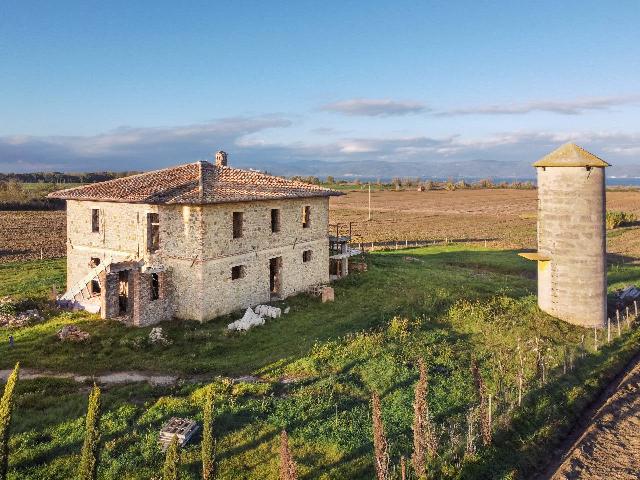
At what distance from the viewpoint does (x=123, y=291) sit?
78.8ft

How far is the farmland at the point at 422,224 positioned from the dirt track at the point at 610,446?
28.4 meters

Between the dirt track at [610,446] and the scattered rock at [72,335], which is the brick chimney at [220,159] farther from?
the dirt track at [610,446]

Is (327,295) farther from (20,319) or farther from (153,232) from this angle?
(20,319)

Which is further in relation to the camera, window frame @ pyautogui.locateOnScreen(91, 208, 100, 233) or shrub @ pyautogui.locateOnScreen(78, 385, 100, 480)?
window frame @ pyautogui.locateOnScreen(91, 208, 100, 233)

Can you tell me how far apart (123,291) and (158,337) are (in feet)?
18.5

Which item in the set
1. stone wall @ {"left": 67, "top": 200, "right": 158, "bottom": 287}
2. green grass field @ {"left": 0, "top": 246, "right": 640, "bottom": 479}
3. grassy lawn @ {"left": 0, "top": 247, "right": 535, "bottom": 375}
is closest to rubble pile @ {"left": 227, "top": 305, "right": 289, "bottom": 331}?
grassy lawn @ {"left": 0, "top": 247, "right": 535, "bottom": 375}

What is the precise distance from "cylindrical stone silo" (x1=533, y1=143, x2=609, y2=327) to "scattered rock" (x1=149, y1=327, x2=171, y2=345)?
1635cm

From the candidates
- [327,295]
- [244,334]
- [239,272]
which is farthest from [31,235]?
[244,334]

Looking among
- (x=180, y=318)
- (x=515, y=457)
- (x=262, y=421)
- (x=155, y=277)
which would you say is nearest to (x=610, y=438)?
(x=515, y=457)

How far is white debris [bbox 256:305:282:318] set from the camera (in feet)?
74.5

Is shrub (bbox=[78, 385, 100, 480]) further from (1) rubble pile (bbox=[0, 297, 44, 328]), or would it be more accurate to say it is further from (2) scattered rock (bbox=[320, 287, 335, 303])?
(2) scattered rock (bbox=[320, 287, 335, 303])

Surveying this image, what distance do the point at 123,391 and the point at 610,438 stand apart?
42.3 ft

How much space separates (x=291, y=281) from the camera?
1055 inches

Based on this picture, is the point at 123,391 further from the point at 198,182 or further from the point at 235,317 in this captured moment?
the point at 198,182
